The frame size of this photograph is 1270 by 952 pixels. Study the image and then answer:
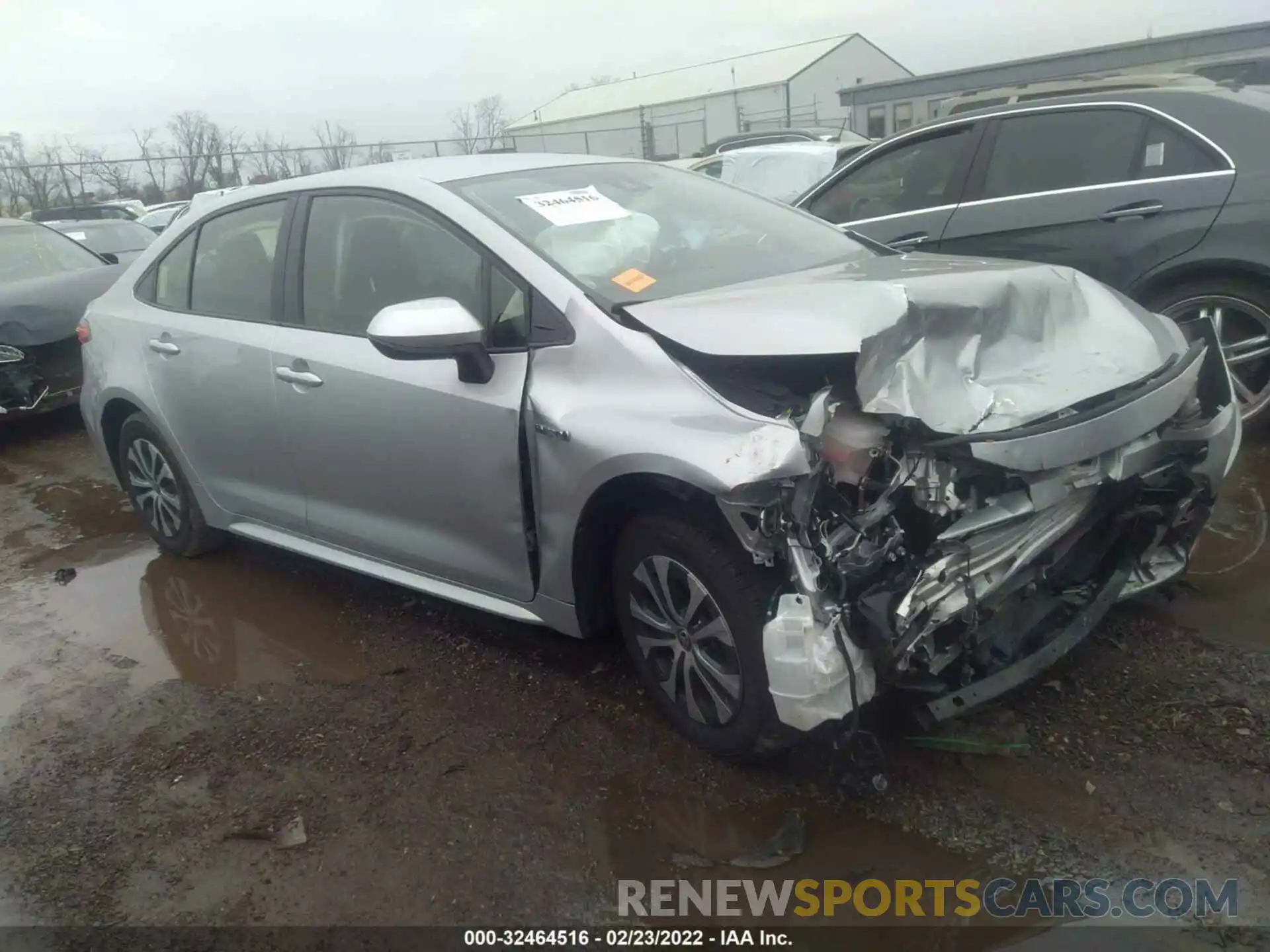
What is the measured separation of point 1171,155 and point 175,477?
16.3ft

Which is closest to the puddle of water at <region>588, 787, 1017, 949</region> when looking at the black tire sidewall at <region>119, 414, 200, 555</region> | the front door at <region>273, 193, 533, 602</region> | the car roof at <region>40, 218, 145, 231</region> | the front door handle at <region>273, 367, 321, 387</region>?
the front door at <region>273, 193, 533, 602</region>

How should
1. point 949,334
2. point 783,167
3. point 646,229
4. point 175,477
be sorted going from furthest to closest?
point 783,167 → point 175,477 → point 646,229 → point 949,334

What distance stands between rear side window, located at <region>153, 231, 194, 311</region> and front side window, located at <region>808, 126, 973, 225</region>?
360 cm

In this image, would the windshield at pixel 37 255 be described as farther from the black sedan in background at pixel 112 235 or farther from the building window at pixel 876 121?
the building window at pixel 876 121

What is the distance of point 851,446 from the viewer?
2473 millimetres

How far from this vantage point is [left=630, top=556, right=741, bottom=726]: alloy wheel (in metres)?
2.74

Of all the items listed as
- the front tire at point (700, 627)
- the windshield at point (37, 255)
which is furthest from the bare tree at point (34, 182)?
the front tire at point (700, 627)

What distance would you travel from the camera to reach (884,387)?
247 centimetres

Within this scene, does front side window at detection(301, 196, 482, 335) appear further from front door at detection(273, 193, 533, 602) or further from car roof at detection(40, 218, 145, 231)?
car roof at detection(40, 218, 145, 231)

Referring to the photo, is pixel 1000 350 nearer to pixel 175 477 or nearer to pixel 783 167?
pixel 175 477

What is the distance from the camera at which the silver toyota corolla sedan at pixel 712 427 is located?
245cm

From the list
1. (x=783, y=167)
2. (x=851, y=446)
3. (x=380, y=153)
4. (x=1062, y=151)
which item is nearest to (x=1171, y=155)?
(x=1062, y=151)

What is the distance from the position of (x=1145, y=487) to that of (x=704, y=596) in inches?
52.9

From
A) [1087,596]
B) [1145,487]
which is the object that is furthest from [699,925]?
[1145,487]
